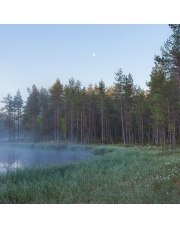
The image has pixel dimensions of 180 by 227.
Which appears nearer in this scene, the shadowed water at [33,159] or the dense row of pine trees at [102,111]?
the shadowed water at [33,159]

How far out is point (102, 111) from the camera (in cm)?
4306

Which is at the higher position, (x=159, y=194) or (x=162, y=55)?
(x=162, y=55)

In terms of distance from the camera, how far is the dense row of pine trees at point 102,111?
99.7ft

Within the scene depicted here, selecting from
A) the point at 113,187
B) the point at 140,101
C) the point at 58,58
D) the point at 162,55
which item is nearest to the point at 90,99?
the point at 140,101

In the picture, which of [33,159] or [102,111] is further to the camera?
[102,111]

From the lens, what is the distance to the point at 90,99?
1833 inches

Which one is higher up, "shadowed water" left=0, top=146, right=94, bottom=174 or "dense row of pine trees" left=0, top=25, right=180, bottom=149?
"dense row of pine trees" left=0, top=25, right=180, bottom=149

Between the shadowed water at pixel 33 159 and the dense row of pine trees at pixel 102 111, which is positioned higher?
the dense row of pine trees at pixel 102 111

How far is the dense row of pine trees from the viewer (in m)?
30.4

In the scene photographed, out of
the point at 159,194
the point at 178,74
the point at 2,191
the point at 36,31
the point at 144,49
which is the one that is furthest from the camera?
the point at 178,74

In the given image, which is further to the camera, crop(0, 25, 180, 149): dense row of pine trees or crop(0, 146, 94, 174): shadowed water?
crop(0, 25, 180, 149): dense row of pine trees
